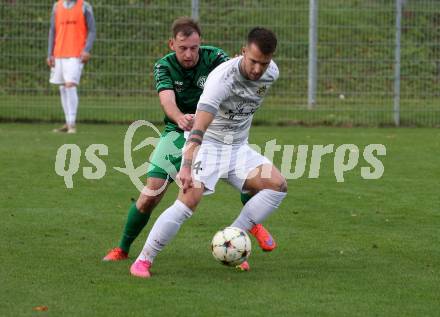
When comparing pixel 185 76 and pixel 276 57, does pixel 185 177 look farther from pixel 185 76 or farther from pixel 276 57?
pixel 276 57

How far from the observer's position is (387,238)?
337 inches

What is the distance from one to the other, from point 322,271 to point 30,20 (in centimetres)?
1304

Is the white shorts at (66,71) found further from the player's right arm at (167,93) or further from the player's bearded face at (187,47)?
the player's bearded face at (187,47)

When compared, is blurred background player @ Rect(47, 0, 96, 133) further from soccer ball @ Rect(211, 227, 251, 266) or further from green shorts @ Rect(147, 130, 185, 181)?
soccer ball @ Rect(211, 227, 251, 266)

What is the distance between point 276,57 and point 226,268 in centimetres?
1272

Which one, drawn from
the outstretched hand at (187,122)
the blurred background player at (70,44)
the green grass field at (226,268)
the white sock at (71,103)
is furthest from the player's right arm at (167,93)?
the blurred background player at (70,44)

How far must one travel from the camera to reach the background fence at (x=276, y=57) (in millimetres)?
19344

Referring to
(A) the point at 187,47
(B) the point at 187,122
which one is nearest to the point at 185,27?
(A) the point at 187,47

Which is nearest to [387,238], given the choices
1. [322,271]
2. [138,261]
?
[322,271]

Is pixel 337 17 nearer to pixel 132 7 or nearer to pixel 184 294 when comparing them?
pixel 132 7

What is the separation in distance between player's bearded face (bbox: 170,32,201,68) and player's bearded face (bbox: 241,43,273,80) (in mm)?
691

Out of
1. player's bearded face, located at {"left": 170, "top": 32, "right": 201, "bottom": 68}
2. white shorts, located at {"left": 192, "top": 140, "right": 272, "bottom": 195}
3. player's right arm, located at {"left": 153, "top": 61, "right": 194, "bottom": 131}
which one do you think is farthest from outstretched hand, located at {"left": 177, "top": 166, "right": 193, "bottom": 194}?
player's bearded face, located at {"left": 170, "top": 32, "right": 201, "bottom": 68}

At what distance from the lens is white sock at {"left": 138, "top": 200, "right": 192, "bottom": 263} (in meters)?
7.07

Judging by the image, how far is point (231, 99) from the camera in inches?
284
